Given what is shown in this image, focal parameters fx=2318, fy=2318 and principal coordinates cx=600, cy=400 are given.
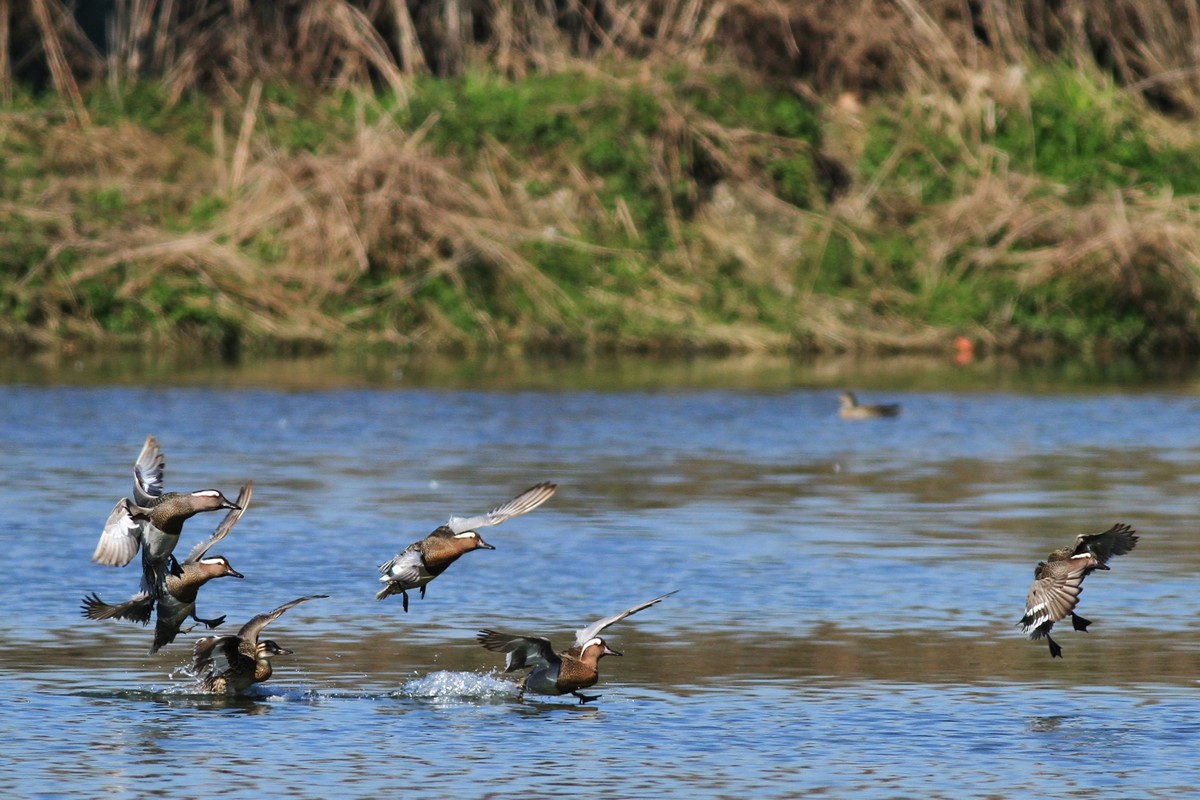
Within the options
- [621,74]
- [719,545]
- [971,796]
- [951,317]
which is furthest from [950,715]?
[621,74]

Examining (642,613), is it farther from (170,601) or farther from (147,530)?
(147,530)

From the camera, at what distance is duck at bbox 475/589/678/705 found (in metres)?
9.41

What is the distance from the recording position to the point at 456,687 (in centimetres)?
973

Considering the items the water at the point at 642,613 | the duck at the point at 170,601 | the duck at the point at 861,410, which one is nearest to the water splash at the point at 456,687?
the water at the point at 642,613

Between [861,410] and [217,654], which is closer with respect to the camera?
[217,654]

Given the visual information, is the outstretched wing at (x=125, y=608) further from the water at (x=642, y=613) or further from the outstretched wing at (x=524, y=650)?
the outstretched wing at (x=524, y=650)

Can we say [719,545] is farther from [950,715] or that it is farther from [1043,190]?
[1043,190]

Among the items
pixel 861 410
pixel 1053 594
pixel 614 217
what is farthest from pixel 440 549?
pixel 614 217

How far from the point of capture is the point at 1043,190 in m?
30.1

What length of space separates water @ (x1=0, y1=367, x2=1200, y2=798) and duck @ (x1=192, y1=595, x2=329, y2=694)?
0.41 feet

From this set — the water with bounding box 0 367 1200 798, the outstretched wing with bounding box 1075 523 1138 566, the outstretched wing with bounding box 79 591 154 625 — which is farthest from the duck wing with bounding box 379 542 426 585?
the outstretched wing with bounding box 1075 523 1138 566

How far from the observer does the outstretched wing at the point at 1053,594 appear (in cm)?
961

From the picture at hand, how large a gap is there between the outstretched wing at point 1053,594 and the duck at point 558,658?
5.23 feet

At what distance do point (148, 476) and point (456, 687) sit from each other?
5.89ft
